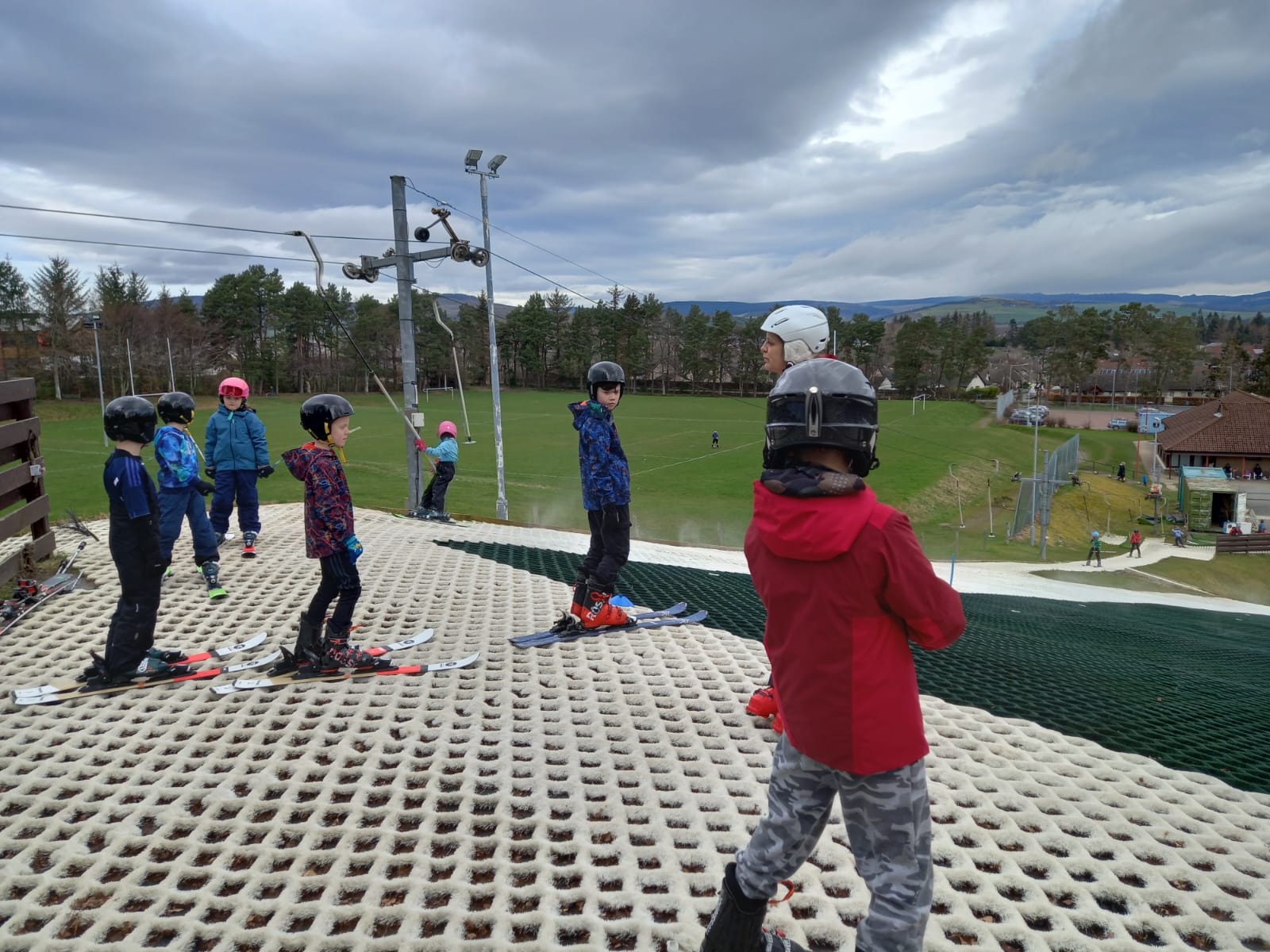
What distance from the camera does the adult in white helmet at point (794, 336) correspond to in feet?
13.7

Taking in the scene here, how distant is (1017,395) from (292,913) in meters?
119

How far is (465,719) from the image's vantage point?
16.8ft

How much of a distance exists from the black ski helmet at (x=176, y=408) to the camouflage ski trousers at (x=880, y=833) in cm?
768

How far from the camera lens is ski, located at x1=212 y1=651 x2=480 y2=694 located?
5.57 meters

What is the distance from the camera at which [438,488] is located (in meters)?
15.4

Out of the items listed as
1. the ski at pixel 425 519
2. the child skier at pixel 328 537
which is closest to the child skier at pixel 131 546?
the child skier at pixel 328 537

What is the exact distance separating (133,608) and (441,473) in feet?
30.6

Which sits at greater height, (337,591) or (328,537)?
(328,537)

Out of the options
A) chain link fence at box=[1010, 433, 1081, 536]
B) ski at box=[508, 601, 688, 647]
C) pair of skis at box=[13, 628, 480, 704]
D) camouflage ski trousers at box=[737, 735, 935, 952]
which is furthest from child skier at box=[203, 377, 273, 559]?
chain link fence at box=[1010, 433, 1081, 536]

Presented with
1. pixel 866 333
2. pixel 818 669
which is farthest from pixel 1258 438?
pixel 818 669

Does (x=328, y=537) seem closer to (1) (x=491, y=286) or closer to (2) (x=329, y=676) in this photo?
(2) (x=329, y=676)

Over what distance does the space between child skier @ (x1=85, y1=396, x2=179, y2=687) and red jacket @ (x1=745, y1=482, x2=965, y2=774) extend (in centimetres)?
533

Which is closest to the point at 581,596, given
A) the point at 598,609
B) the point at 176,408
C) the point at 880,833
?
the point at 598,609

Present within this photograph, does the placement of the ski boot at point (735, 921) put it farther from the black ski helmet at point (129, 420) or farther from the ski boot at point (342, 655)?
the black ski helmet at point (129, 420)
